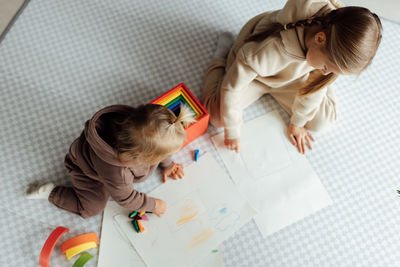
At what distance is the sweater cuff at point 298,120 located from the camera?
91 centimetres

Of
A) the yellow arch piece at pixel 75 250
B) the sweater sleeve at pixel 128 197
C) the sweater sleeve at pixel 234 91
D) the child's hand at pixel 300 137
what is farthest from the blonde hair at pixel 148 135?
the child's hand at pixel 300 137

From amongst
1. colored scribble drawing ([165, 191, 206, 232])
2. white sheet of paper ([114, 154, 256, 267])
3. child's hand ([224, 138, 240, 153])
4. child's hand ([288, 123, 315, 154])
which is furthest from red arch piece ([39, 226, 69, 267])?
child's hand ([288, 123, 315, 154])

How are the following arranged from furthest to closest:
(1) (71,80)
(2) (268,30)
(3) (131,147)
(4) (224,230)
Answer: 1. (1) (71,80)
2. (4) (224,230)
3. (2) (268,30)
4. (3) (131,147)

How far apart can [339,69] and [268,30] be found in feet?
0.72

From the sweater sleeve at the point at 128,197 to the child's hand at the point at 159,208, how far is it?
2 centimetres

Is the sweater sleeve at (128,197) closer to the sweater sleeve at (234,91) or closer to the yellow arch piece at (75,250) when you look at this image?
the yellow arch piece at (75,250)

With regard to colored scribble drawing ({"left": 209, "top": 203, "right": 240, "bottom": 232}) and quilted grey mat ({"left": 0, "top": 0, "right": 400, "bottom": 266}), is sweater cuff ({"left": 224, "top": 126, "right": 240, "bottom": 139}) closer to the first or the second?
quilted grey mat ({"left": 0, "top": 0, "right": 400, "bottom": 266})

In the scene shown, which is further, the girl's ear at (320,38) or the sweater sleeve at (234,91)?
the sweater sleeve at (234,91)

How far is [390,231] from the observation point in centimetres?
89

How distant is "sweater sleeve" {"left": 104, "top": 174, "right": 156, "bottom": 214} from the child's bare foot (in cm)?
24

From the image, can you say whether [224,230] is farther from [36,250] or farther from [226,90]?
[36,250]

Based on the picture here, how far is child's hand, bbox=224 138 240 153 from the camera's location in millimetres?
905

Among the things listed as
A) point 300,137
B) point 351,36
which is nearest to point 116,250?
point 300,137

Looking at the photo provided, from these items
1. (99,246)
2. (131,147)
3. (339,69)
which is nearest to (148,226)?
(99,246)
